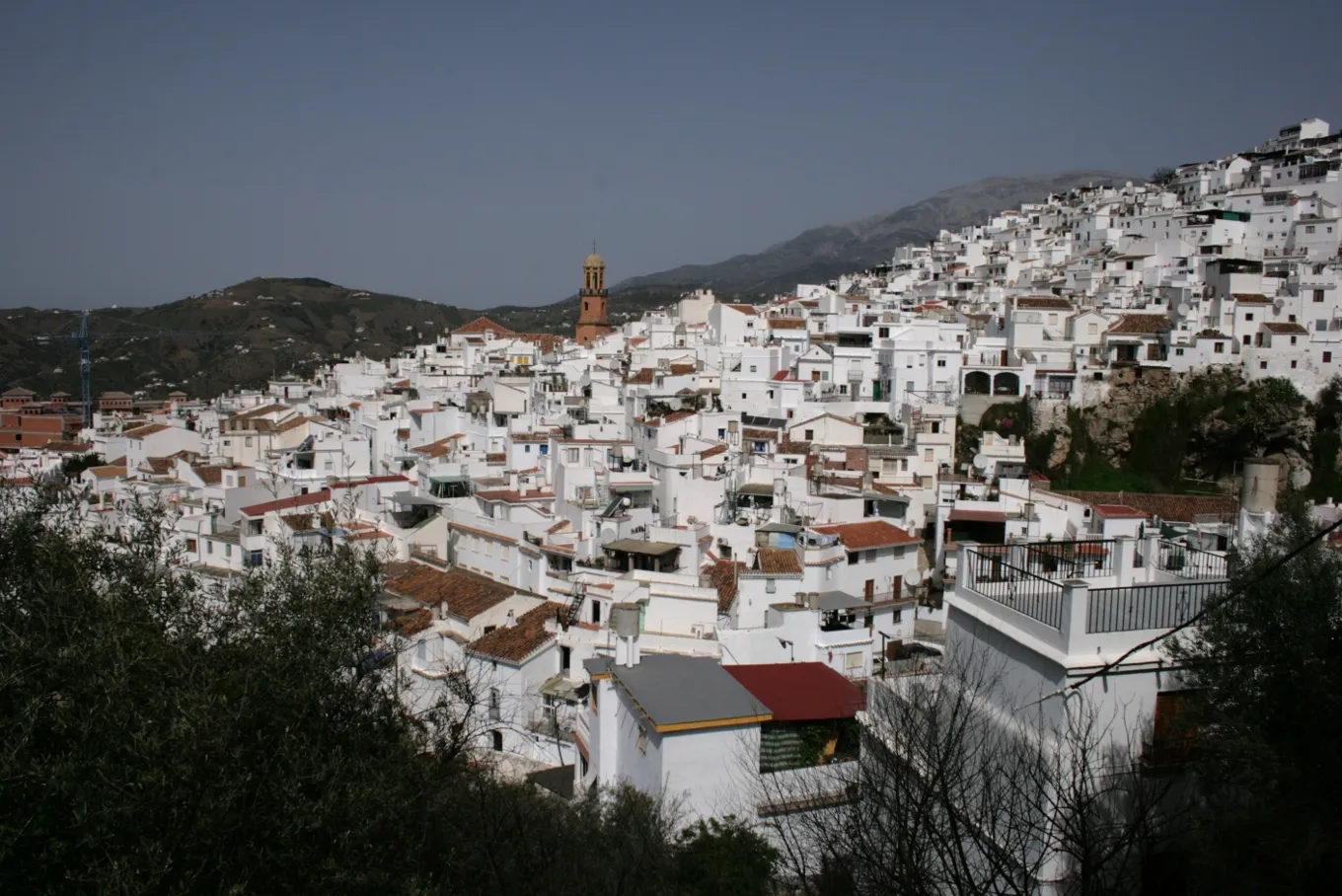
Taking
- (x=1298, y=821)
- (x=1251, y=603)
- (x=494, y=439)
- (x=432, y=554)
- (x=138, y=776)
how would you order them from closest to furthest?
(x=1298, y=821) → (x=1251, y=603) → (x=138, y=776) → (x=432, y=554) → (x=494, y=439)

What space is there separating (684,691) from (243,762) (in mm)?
5889

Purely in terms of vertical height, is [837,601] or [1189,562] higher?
[1189,562]

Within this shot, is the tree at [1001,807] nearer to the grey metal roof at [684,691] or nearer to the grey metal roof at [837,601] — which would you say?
the grey metal roof at [684,691]

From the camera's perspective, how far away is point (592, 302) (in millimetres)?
59719

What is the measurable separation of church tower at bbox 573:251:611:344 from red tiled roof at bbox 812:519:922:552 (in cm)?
3704

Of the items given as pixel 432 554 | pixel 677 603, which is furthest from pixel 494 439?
pixel 677 603

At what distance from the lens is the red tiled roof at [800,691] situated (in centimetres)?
1170

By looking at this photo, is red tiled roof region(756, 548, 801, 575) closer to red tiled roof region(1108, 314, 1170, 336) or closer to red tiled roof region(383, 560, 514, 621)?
red tiled roof region(383, 560, 514, 621)

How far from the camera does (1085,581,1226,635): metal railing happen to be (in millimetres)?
6152

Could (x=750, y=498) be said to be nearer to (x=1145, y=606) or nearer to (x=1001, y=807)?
(x=1145, y=606)

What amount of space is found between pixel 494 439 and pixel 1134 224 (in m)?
41.3

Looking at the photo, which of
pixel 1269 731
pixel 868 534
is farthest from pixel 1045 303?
pixel 1269 731

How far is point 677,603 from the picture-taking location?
57.5ft

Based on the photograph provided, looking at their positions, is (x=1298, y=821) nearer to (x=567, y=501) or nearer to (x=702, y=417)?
(x=567, y=501)
